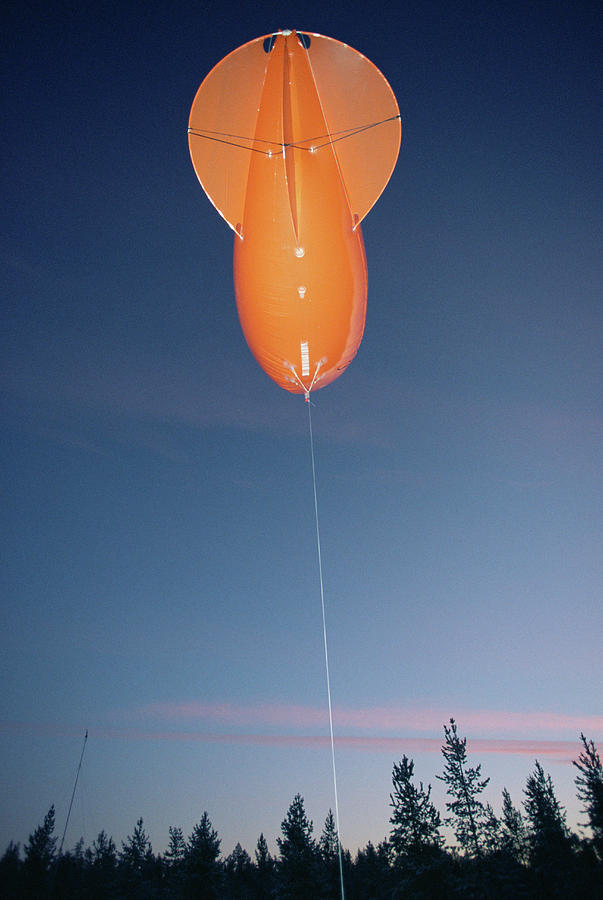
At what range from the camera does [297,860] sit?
26922mm

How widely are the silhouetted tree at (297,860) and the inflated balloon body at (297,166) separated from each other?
29.8m

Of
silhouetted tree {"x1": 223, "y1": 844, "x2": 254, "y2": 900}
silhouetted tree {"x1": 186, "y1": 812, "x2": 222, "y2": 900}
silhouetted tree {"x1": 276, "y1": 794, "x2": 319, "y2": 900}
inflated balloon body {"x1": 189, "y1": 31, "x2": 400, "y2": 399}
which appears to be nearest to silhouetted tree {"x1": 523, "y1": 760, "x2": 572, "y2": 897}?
silhouetted tree {"x1": 276, "y1": 794, "x2": 319, "y2": 900}

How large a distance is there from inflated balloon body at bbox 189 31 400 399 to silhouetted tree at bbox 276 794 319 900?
29.8m

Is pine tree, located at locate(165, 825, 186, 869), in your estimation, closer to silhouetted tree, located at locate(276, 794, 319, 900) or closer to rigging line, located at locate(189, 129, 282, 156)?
silhouetted tree, located at locate(276, 794, 319, 900)

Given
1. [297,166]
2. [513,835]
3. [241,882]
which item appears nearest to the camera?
[297,166]

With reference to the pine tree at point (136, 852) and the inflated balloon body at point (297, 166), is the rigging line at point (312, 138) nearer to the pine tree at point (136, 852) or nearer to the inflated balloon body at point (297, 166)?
the inflated balloon body at point (297, 166)

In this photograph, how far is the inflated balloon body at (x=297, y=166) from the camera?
6367 mm

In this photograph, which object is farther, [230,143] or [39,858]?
[39,858]

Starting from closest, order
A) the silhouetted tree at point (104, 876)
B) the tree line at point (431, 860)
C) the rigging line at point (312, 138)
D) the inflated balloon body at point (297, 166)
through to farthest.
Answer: the inflated balloon body at point (297, 166) < the rigging line at point (312, 138) < the tree line at point (431, 860) < the silhouetted tree at point (104, 876)

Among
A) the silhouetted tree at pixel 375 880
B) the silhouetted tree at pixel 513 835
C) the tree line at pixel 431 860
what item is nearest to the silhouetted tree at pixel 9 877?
the tree line at pixel 431 860

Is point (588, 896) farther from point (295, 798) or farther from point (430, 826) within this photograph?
point (295, 798)

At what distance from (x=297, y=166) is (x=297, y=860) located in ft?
106

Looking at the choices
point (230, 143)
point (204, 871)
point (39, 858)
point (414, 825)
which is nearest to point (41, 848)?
point (39, 858)

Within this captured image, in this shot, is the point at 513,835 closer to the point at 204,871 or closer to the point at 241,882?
the point at 204,871
